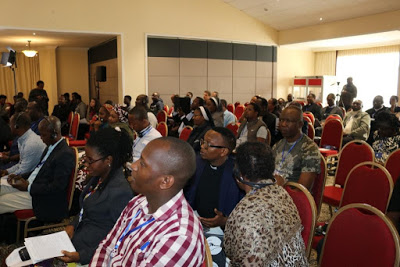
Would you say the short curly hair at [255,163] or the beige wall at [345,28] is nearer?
the short curly hair at [255,163]

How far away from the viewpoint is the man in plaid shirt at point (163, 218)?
1374 mm

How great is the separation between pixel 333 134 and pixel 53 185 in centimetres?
449

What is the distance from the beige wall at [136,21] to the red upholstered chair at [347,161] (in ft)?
25.5

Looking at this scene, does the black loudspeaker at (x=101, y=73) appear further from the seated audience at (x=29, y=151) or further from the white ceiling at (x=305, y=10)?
the seated audience at (x=29, y=151)

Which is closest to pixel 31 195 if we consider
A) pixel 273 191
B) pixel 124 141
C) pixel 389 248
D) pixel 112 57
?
pixel 124 141

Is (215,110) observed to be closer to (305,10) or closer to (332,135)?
(332,135)

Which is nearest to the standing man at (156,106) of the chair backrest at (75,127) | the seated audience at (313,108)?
the chair backrest at (75,127)

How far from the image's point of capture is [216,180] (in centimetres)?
267

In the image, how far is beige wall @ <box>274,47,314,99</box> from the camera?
537 inches

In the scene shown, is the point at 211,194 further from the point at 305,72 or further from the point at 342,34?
the point at 305,72

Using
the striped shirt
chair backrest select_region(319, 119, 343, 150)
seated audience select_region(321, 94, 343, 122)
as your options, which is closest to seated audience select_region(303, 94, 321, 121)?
seated audience select_region(321, 94, 343, 122)

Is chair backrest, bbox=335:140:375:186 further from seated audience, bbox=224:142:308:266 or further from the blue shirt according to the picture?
the blue shirt

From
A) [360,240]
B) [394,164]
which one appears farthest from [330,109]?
[360,240]

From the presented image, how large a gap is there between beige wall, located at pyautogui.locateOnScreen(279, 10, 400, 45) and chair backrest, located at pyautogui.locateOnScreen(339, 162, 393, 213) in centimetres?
814
